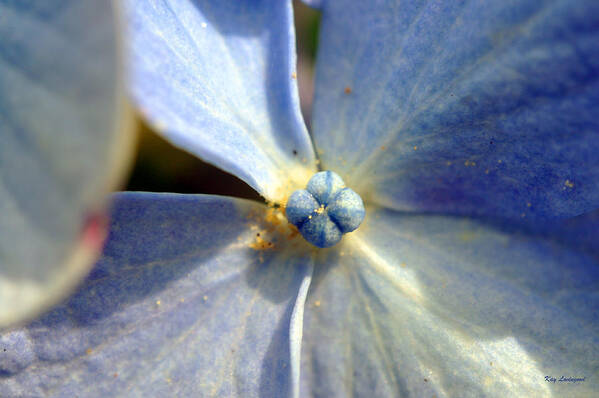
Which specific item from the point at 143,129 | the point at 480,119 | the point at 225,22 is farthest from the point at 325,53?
the point at 143,129

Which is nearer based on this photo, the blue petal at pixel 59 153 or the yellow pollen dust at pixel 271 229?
the blue petal at pixel 59 153

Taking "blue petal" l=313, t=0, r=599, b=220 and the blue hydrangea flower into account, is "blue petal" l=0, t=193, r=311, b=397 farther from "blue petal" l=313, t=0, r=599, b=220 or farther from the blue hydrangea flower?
"blue petal" l=313, t=0, r=599, b=220

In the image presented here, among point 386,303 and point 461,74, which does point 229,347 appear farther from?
point 461,74
